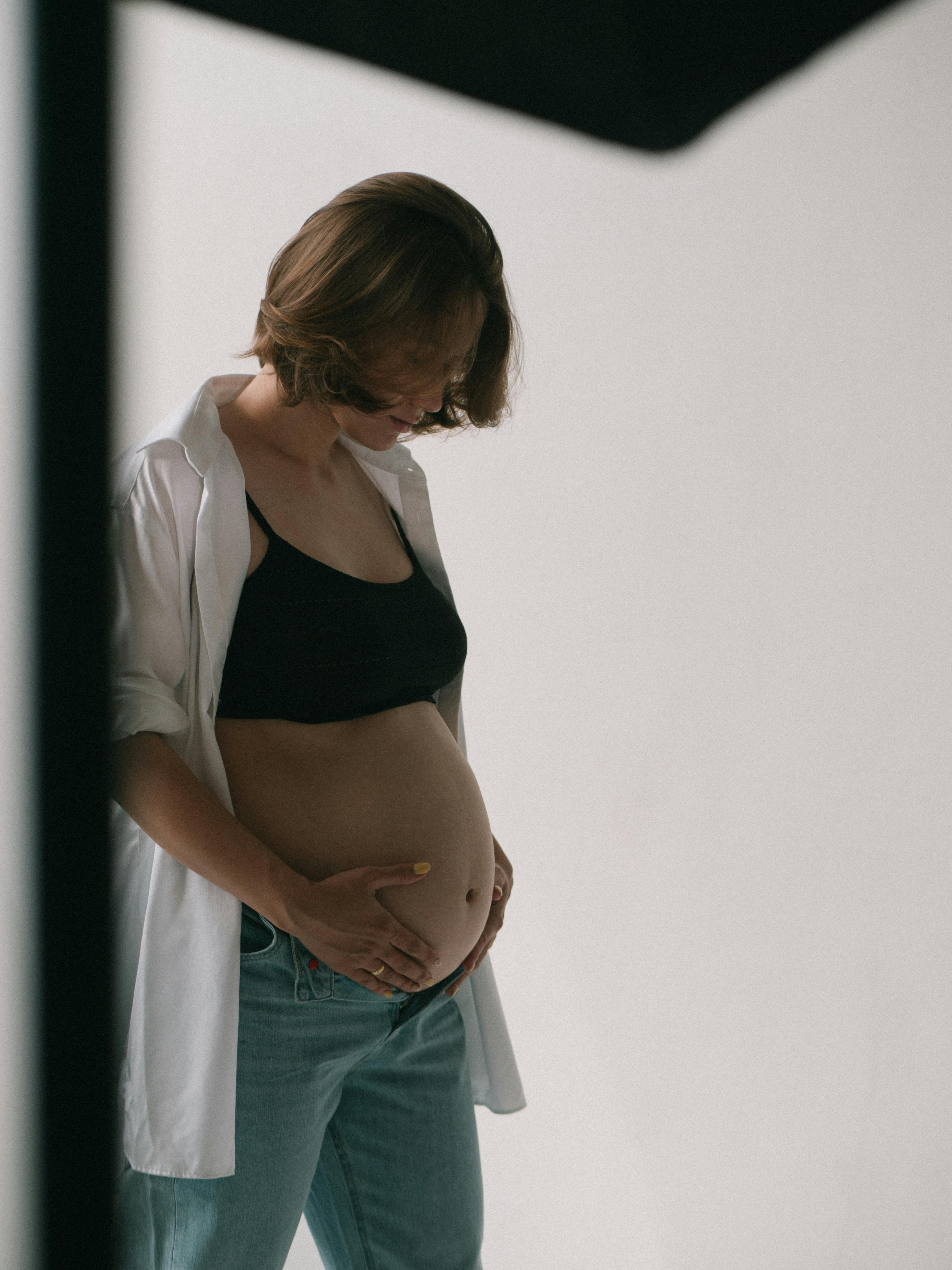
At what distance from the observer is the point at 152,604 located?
0.70 m

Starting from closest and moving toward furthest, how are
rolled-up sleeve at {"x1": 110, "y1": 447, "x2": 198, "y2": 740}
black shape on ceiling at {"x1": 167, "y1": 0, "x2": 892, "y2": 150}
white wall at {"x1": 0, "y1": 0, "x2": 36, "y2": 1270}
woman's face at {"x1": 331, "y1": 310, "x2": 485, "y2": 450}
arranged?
white wall at {"x1": 0, "y1": 0, "x2": 36, "y2": 1270} < rolled-up sleeve at {"x1": 110, "y1": 447, "x2": 198, "y2": 740} < woman's face at {"x1": 331, "y1": 310, "x2": 485, "y2": 450} < black shape on ceiling at {"x1": 167, "y1": 0, "x2": 892, "y2": 150}

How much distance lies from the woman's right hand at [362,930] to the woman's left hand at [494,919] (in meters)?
0.09

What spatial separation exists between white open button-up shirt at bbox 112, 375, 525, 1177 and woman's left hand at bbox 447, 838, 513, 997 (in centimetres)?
23

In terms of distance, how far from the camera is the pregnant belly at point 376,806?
76 centimetres

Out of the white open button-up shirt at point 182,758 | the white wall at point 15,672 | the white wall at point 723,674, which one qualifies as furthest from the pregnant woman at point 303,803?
the white wall at point 723,674

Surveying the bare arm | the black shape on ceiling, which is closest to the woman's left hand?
the bare arm

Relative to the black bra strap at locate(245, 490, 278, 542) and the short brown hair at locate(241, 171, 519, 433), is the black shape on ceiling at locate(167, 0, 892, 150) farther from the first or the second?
the black bra strap at locate(245, 490, 278, 542)

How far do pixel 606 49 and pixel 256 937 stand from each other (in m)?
1.26

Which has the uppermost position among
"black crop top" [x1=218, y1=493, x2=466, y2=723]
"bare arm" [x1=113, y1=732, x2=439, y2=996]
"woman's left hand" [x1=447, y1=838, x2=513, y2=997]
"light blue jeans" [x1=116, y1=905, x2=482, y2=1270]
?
"black crop top" [x1=218, y1=493, x2=466, y2=723]

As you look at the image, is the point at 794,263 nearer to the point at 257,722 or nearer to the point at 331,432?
the point at 331,432

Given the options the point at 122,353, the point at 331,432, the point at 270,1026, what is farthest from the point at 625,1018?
the point at 122,353

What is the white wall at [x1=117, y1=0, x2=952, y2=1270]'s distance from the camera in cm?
137

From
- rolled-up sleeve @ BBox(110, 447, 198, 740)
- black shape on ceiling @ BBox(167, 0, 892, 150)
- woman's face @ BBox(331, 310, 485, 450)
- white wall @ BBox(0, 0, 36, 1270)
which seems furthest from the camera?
black shape on ceiling @ BBox(167, 0, 892, 150)

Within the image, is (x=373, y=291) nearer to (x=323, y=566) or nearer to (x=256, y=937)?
(x=323, y=566)
